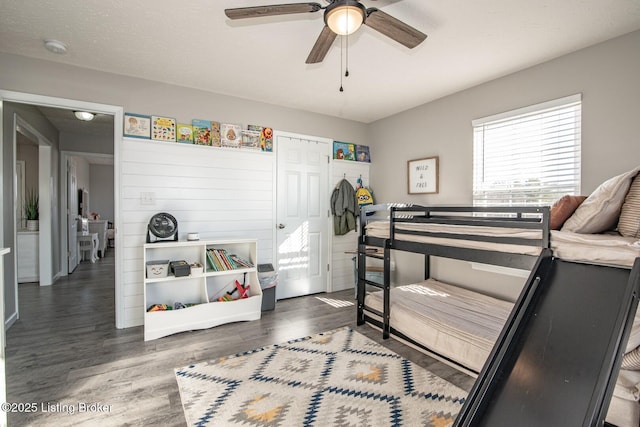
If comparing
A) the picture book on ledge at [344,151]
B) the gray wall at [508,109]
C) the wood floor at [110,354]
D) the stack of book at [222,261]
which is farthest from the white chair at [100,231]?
the gray wall at [508,109]

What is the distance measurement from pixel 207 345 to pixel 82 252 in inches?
229

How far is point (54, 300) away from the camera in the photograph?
12.8 feet

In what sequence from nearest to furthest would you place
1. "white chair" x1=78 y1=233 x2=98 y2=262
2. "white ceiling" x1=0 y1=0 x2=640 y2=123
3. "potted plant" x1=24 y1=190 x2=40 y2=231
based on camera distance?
"white ceiling" x1=0 y1=0 x2=640 y2=123
"potted plant" x1=24 y1=190 x2=40 y2=231
"white chair" x1=78 y1=233 x2=98 y2=262

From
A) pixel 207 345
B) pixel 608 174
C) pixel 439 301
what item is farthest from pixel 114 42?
pixel 608 174

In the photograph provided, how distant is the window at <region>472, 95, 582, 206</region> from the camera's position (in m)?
2.58

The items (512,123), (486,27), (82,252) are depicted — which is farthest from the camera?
(82,252)

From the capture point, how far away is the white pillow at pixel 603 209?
1654mm

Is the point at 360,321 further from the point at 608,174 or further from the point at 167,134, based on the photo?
the point at 167,134

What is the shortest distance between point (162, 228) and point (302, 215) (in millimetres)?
1746

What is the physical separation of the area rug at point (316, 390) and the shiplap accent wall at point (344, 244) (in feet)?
6.15

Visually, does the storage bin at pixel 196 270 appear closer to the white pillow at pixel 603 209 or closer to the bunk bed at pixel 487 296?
the bunk bed at pixel 487 296

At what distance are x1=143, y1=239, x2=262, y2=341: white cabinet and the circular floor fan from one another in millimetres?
93

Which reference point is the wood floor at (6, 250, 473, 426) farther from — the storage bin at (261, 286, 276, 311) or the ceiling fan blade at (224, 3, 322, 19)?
the ceiling fan blade at (224, 3, 322, 19)

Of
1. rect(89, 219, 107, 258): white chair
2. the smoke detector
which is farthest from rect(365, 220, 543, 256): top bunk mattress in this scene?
rect(89, 219, 107, 258): white chair
